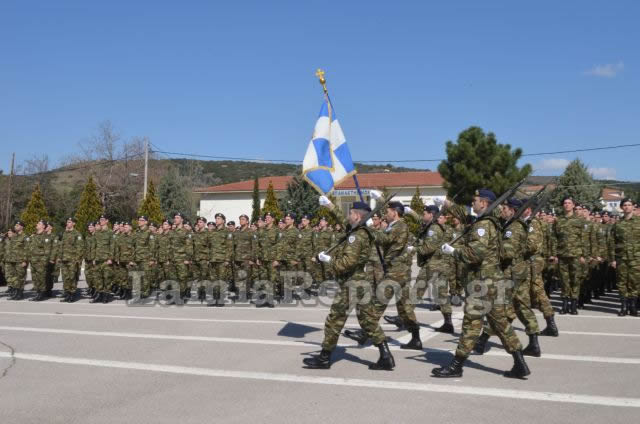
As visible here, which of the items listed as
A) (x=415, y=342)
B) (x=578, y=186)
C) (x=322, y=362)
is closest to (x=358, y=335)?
(x=415, y=342)

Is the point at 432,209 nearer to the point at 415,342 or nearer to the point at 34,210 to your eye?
the point at 415,342

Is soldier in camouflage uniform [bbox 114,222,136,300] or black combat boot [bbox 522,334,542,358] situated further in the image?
soldier in camouflage uniform [bbox 114,222,136,300]

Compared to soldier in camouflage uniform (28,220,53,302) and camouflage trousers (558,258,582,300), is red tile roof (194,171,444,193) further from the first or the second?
camouflage trousers (558,258,582,300)

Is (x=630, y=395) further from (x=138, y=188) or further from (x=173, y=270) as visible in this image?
(x=138, y=188)

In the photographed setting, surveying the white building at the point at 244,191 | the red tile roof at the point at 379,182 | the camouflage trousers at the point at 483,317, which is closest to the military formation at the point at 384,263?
the camouflage trousers at the point at 483,317

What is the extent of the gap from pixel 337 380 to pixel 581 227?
277 inches

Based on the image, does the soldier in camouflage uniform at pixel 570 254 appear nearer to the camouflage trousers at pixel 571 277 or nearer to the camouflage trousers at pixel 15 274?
the camouflage trousers at pixel 571 277

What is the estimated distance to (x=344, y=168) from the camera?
433 inches

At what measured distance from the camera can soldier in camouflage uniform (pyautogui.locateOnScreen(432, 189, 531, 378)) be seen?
5.89 metres

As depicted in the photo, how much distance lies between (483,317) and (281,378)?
7.12 feet

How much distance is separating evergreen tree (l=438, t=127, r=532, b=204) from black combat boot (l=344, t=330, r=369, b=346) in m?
27.5

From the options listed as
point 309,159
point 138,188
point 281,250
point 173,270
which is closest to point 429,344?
A: point 309,159

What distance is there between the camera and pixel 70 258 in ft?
44.3

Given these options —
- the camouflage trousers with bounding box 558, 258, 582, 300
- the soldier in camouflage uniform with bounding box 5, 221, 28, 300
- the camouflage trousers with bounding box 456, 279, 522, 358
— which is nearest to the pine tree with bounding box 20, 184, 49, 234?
the soldier in camouflage uniform with bounding box 5, 221, 28, 300
